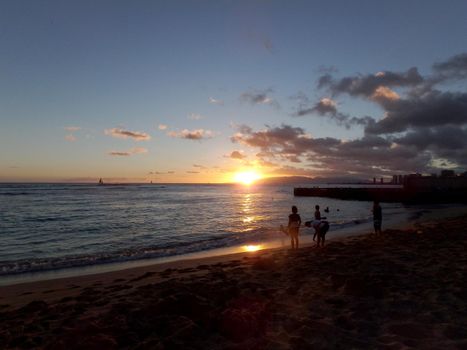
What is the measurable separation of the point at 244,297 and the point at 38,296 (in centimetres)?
541

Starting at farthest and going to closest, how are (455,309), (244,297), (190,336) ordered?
(244,297) < (455,309) < (190,336)

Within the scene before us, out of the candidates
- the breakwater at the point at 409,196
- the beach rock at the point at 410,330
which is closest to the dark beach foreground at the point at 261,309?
the beach rock at the point at 410,330

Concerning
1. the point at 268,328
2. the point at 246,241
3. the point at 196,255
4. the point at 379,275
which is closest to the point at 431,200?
the point at 246,241

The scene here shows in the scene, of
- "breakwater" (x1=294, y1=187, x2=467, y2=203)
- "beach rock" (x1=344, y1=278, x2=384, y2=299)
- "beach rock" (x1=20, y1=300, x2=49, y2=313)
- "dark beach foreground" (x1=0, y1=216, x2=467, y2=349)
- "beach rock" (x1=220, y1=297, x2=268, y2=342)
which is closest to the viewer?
"dark beach foreground" (x1=0, y1=216, x2=467, y2=349)

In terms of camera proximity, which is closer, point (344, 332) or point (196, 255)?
point (344, 332)

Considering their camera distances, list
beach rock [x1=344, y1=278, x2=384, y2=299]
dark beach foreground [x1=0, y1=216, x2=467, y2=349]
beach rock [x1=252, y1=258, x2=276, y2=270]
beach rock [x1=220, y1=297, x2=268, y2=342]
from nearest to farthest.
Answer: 1. dark beach foreground [x1=0, y1=216, x2=467, y2=349]
2. beach rock [x1=220, y1=297, x2=268, y2=342]
3. beach rock [x1=344, y1=278, x2=384, y2=299]
4. beach rock [x1=252, y1=258, x2=276, y2=270]

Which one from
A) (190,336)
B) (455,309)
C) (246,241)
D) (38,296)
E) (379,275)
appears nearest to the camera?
(190,336)

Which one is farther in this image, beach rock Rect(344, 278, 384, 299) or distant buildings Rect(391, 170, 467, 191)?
distant buildings Rect(391, 170, 467, 191)

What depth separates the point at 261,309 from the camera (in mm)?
6430

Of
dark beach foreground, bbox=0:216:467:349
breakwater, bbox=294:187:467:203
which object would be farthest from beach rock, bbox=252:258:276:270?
breakwater, bbox=294:187:467:203

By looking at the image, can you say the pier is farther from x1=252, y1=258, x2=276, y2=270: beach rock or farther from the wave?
x1=252, y1=258, x2=276, y2=270: beach rock

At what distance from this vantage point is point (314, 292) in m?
7.40

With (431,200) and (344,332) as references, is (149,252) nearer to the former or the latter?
(344,332)

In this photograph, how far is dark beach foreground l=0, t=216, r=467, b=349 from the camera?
17.0 feet
